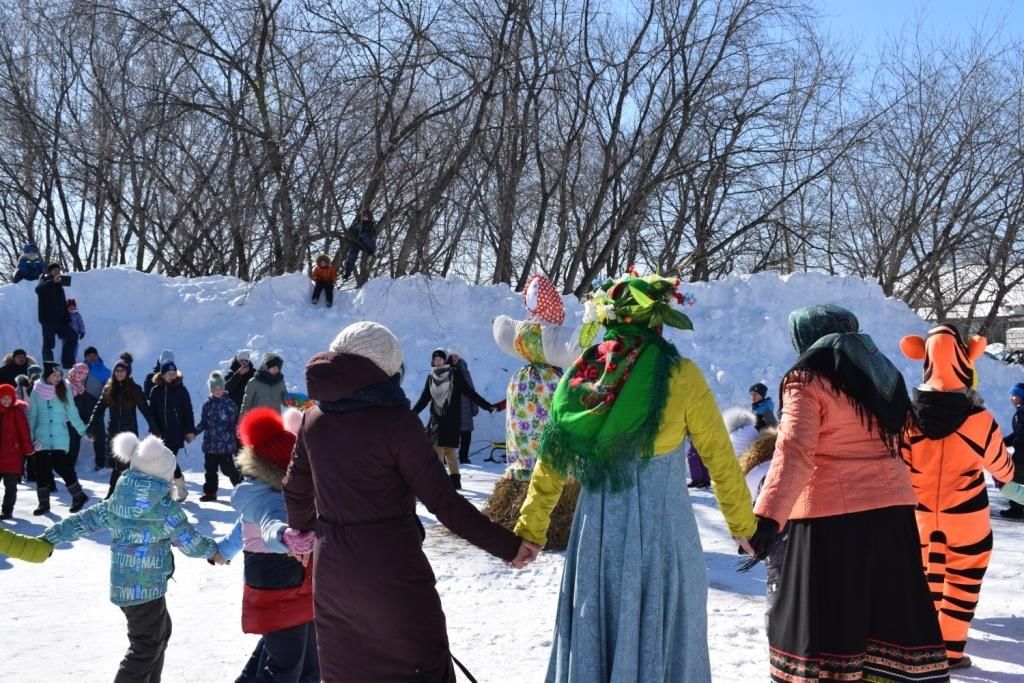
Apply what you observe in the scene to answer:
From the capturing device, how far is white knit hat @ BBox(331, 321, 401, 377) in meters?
3.24

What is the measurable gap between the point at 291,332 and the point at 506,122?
615 cm

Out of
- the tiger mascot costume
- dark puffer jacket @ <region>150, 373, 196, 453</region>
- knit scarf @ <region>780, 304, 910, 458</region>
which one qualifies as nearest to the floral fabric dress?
the tiger mascot costume

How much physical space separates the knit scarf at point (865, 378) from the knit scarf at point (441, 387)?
718 centimetres

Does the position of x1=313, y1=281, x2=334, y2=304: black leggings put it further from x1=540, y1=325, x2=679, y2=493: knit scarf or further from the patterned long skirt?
the patterned long skirt

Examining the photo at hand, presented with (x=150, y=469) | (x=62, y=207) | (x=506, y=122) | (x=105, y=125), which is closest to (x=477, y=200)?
(x=506, y=122)

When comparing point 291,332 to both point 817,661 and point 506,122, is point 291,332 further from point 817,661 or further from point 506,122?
point 817,661

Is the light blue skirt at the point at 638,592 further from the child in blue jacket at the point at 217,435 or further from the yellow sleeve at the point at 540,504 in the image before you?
the child in blue jacket at the point at 217,435

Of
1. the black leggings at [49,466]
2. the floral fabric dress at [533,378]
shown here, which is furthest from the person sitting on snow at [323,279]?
the floral fabric dress at [533,378]

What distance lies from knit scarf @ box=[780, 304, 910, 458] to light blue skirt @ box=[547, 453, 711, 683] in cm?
71

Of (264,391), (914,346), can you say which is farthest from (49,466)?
(914,346)

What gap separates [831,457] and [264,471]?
2.19m

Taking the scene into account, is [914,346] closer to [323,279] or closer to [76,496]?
[76,496]

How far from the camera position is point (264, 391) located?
1005 cm

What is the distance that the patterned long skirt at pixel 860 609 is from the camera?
3.38m
